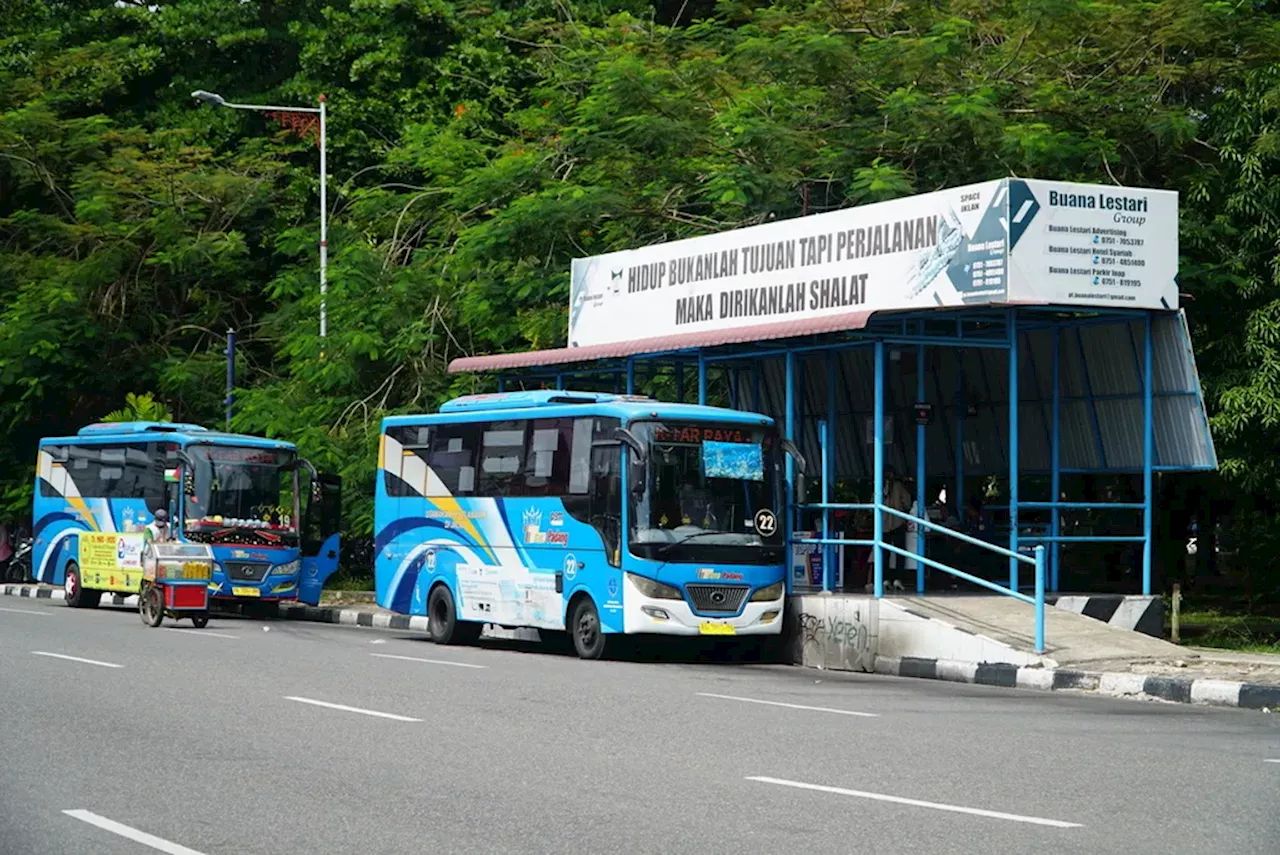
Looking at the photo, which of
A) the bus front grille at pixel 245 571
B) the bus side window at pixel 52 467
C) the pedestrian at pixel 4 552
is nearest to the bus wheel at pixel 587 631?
the bus front grille at pixel 245 571

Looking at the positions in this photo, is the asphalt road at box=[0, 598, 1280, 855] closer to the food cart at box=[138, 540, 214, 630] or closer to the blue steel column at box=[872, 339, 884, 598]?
→ the blue steel column at box=[872, 339, 884, 598]

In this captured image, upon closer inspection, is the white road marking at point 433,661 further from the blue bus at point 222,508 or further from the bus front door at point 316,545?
the bus front door at point 316,545

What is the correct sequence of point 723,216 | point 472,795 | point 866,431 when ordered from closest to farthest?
1. point 472,795
2. point 866,431
3. point 723,216

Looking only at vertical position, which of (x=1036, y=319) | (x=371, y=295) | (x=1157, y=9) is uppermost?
(x=1157, y=9)

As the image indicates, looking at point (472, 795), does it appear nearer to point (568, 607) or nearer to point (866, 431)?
point (568, 607)

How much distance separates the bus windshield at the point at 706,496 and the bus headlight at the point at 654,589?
28cm

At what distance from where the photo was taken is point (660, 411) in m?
20.7

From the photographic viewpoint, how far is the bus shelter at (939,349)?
19453 millimetres

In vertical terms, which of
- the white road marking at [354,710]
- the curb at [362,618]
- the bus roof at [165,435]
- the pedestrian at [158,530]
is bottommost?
the white road marking at [354,710]

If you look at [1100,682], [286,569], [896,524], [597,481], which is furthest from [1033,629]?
[286,569]

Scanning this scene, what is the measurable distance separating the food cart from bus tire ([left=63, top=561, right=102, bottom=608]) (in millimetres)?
8238

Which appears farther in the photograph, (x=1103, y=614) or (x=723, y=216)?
(x=723, y=216)

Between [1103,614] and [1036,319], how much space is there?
3.65 meters

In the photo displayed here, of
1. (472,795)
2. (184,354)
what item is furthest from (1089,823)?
(184,354)
